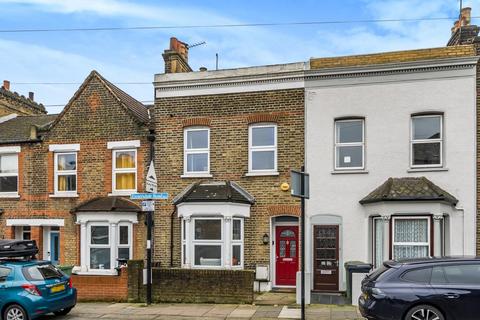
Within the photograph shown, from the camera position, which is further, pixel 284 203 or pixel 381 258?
pixel 284 203

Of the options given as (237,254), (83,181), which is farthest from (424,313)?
(83,181)

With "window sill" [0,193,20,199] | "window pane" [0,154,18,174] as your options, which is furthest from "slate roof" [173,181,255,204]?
"window pane" [0,154,18,174]

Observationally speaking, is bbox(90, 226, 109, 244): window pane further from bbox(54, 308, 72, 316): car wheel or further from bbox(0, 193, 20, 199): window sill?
bbox(54, 308, 72, 316): car wheel

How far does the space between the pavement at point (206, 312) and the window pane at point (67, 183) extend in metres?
5.52

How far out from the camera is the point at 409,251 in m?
13.8

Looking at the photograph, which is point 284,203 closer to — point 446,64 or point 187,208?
point 187,208

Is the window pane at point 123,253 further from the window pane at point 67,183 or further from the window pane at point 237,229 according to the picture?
the window pane at point 237,229

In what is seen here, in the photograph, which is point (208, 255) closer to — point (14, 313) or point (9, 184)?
point (14, 313)

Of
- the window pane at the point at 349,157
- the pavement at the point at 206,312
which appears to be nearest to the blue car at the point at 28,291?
the pavement at the point at 206,312

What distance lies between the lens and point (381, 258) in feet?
46.9

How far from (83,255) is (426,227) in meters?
11.5

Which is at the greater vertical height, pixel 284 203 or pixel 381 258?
pixel 284 203

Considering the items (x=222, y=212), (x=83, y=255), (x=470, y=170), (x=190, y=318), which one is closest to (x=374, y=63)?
(x=470, y=170)

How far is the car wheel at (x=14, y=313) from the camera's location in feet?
36.5
